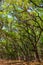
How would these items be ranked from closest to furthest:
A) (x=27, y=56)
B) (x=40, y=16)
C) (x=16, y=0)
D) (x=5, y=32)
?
(x=16, y=0) → (x=40, y=16) → (x=5, y=32) → (x=27, y=56)

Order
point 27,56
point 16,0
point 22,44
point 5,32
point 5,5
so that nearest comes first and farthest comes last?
1. point 16,0
2. point 5,5
3. point 5,32
4. point 22,44
5. point 27,56

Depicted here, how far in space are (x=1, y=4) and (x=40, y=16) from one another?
7.04 feet

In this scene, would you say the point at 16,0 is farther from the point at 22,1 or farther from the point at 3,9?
the point at 3,9

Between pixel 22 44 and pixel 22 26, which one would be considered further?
pixel 22 44

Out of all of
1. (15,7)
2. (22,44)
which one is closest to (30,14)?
(15,7)

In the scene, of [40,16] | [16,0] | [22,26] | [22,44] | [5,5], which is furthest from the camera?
[22,44]

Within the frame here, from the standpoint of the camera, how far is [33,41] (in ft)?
59.9

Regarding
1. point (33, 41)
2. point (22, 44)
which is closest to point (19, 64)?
point (22, 44)

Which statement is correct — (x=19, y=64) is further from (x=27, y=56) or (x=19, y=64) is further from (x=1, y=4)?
(x=1, y=4)

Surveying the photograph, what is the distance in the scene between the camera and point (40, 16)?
1271cm

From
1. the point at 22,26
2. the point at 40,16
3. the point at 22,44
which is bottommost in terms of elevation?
the point at 22,44

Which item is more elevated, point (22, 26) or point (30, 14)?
point (30, 14)

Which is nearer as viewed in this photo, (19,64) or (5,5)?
(5,5)

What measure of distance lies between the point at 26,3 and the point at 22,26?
544 centimetres
